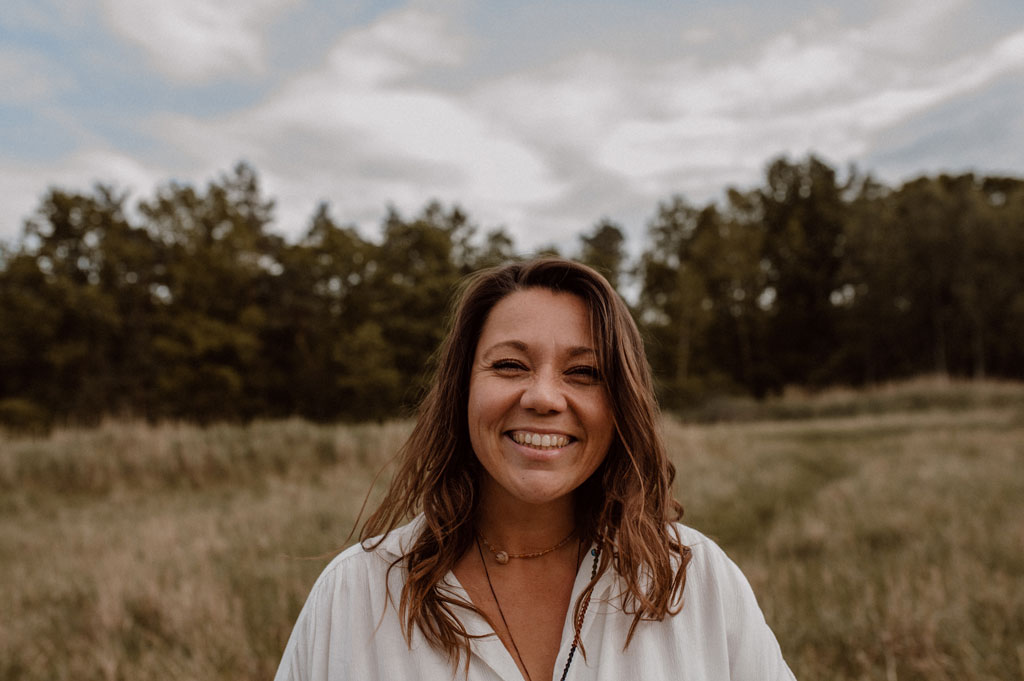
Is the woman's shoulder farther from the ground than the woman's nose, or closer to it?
closer to it

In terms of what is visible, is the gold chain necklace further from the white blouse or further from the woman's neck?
the white blouse

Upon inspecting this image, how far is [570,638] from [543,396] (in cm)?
62

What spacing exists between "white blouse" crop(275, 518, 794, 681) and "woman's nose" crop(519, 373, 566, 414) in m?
0.50

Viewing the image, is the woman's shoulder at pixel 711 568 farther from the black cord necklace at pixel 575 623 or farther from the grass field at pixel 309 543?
the grass field at pixel 309 543

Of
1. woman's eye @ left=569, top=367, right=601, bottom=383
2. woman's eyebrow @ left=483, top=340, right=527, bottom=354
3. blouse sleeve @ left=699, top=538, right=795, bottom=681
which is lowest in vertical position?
blouse sleeve @ left=699, top=538, right=795, bottom=681

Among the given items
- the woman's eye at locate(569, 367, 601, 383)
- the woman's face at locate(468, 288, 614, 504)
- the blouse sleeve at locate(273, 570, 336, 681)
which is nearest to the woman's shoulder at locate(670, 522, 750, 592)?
the woman's face at locate(468, 288, 614, 504)

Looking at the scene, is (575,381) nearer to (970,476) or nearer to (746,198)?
(970,476)

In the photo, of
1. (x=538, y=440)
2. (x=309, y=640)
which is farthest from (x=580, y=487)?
(x=309, y=640)

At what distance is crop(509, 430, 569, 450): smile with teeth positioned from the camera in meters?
1.83

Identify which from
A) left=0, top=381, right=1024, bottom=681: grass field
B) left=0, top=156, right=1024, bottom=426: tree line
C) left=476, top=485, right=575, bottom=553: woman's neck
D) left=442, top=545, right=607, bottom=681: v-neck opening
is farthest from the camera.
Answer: left=0, top=156, right=1024, bottom=426: tree line

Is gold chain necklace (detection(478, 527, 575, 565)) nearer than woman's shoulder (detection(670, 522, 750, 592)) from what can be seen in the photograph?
No

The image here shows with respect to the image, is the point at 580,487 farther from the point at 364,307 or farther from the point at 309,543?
the point at 364,307

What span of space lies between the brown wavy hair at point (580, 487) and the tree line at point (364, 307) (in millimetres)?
27520

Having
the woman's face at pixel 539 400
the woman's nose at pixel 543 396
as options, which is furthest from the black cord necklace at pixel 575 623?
the woman's nose at pixel 543 396
